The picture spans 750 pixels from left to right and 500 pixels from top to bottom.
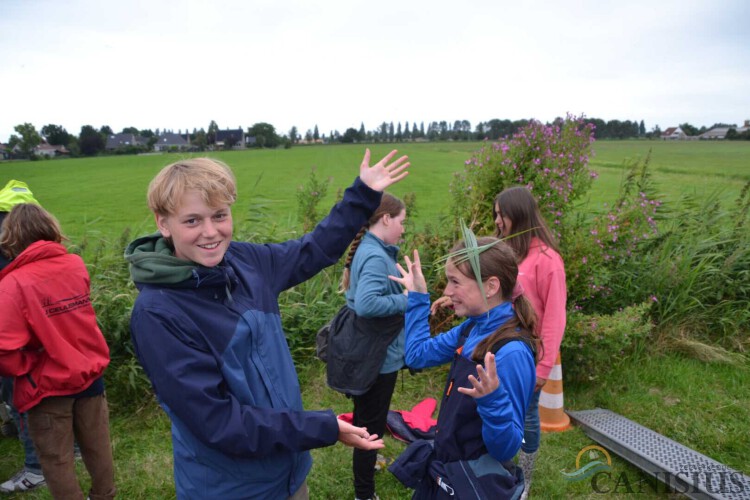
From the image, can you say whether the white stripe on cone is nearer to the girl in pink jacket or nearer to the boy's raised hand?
the girl in pink jacket

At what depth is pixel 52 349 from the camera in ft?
8.96

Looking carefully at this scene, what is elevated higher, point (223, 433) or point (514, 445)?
point (223, 433)

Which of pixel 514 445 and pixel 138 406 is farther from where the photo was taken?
pixel 138 406

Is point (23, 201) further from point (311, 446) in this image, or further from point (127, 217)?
point (127, 217)

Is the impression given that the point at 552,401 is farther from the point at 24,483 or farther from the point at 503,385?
the point at 24,483

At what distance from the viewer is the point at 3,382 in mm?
3424

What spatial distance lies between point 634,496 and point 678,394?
1758 mm

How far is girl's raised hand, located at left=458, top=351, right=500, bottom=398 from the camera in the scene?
5.69 feet

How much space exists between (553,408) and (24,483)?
4392mm

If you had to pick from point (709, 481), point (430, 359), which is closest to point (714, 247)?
point (709, 481)

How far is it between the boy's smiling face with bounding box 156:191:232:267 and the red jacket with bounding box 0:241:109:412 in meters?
1.57

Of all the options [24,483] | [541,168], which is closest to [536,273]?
[541,168]
